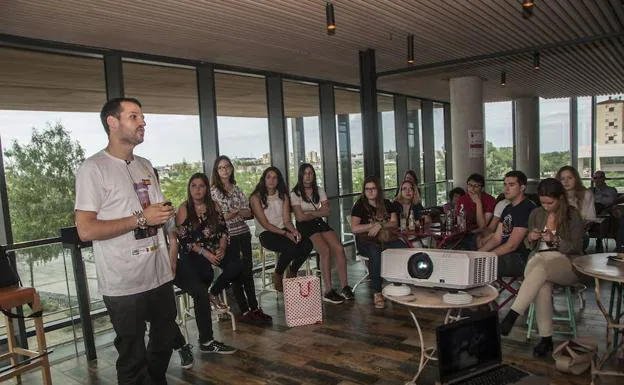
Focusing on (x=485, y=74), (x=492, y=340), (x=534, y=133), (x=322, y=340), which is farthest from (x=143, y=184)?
(x=534, y=133)

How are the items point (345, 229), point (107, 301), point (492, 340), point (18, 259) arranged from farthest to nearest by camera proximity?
point (345, 229) → point (18, 259) → point (492, 340) → point (107, 301)

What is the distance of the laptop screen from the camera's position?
2420 millimetres

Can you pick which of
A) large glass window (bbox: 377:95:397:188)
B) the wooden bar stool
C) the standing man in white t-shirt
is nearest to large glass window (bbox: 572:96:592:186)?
large glass window (bbox: 377:95:397:188)

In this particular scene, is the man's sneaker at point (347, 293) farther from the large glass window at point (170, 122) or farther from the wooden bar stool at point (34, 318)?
the wooden bar stool at point (34, 318)

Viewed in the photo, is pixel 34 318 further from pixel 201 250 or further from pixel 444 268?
pixel 444 268

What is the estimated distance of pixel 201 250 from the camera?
4137 mm

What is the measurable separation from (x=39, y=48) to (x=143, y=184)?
3.13 meters

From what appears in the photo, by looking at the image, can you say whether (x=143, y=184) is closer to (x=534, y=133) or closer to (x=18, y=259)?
(x=18, y=259)

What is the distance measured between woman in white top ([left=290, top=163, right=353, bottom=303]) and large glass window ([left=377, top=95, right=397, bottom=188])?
4.46 m

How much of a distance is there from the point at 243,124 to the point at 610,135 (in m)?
9.70

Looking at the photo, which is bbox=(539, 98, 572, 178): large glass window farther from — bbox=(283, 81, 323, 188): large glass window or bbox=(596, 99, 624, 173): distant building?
bbox=(283, 81, 323, 188): large glass window

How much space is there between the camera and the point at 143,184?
7.84ft

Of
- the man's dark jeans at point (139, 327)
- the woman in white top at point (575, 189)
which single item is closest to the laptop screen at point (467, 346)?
the man's dark jeans at point (139, 327)

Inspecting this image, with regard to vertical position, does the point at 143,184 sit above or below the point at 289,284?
above
